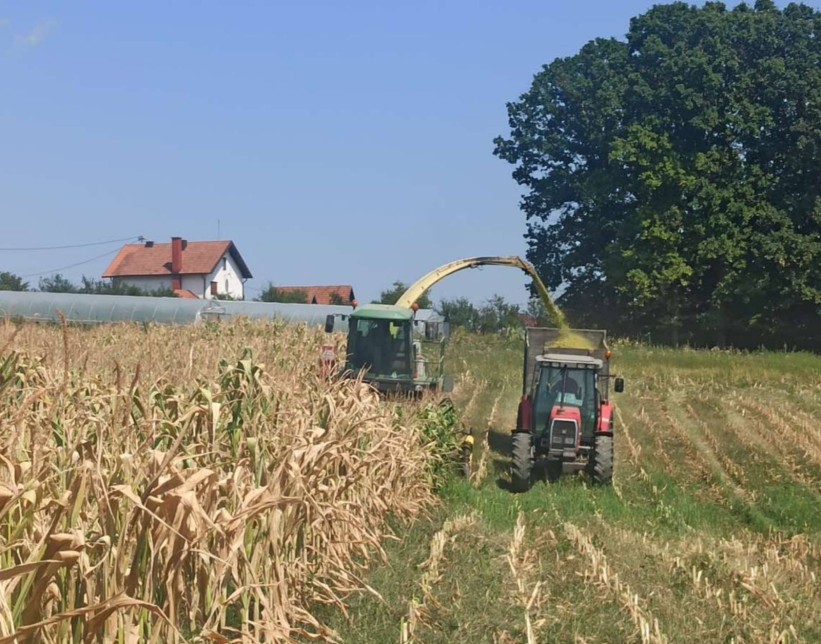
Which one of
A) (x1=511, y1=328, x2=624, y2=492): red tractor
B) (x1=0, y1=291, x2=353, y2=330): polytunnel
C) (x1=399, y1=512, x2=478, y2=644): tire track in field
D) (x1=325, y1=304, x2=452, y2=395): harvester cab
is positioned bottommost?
(x1=399, y1=512, x2=478, y2=644): tire track in field

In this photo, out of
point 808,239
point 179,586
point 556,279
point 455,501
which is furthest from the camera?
point 556,279

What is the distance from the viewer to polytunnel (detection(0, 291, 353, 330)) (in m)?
41.5

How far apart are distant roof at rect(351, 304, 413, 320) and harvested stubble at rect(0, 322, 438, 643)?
Result: 8.69 meters

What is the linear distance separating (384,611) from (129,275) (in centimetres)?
7152

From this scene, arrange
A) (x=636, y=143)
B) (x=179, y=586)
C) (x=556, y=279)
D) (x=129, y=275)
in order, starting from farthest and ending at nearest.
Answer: (x=129, y=275) → (x=556, y=279) → (x=636, y=143) → (x=179, y=586)

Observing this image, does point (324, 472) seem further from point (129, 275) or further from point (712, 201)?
point (129, 275)

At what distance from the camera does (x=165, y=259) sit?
76.1m

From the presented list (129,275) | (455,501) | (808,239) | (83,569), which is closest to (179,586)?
(83,569)

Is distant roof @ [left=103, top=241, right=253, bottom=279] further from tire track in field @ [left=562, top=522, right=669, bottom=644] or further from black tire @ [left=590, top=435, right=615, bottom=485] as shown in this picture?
tire track in field @ [left=562, top=522, right=669, bottom=644]

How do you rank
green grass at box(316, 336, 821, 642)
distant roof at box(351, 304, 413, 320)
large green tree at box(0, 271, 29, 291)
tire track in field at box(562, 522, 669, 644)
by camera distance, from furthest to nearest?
large green tree at box(0, 271, 29, 291) < distant roof at box(351, 304, 413, 320) < green grass at box(316, 336, 821, 642) < tire track in field at box(562, 522, 669, 644)

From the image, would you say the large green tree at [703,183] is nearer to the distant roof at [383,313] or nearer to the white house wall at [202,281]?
the distant roof at [383,313]

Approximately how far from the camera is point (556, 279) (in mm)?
47281

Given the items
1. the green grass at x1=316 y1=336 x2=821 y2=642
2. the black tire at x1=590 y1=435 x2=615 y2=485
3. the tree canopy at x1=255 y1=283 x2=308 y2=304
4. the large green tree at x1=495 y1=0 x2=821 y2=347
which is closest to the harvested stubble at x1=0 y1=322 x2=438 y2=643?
the green grass at x1=316 y1=336 x2=821 y2=642

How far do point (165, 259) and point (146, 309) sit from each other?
3420cm
